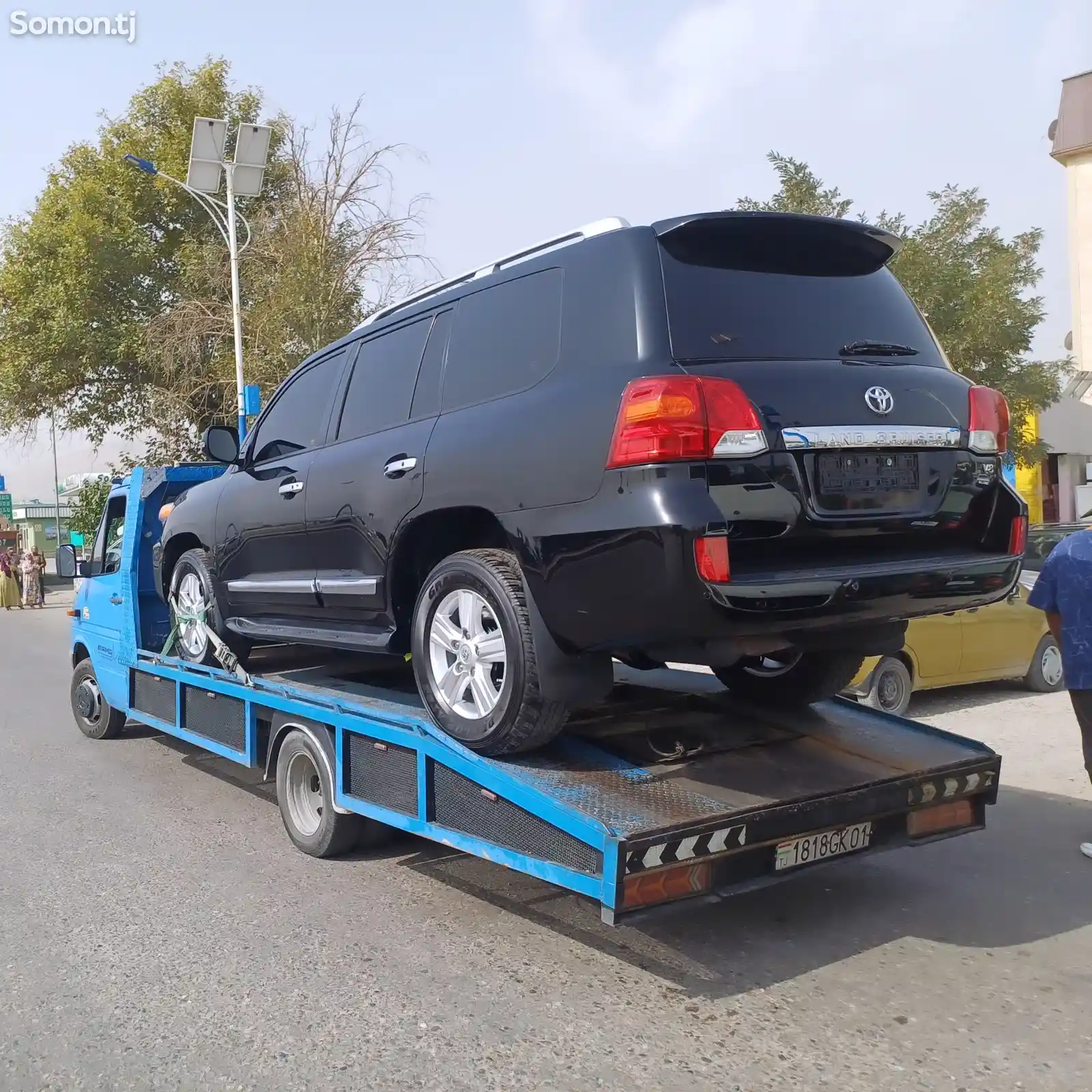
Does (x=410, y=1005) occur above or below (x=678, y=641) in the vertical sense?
below

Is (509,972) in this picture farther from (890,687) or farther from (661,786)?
(890,687)

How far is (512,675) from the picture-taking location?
12.8 feet

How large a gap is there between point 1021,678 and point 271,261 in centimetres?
1423

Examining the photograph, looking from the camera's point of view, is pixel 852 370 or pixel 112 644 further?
pixel 112 644

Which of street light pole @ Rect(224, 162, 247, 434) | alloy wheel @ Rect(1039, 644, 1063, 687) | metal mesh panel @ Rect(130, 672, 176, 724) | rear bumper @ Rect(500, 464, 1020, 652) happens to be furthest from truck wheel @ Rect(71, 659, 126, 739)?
street light pole @ Rect(224, 162, 247, 434)

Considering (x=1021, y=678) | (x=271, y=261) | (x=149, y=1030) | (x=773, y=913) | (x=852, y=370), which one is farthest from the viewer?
(x=271, y=261)

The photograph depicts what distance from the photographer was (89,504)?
28.6 metres

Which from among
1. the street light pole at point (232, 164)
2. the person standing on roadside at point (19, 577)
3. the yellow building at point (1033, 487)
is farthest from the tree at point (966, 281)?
the person standing on roadside at point (19, 577)

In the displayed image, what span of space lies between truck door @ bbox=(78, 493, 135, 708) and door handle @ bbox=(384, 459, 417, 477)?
3.80m

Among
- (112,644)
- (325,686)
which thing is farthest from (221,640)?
(112,644)

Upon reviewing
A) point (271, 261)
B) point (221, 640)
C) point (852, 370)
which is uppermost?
point (271, 261)

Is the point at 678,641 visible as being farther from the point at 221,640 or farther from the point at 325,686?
the point at 221,640

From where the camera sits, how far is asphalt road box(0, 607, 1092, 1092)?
3.29m

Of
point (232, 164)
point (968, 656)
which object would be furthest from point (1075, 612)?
point (232, 164)
